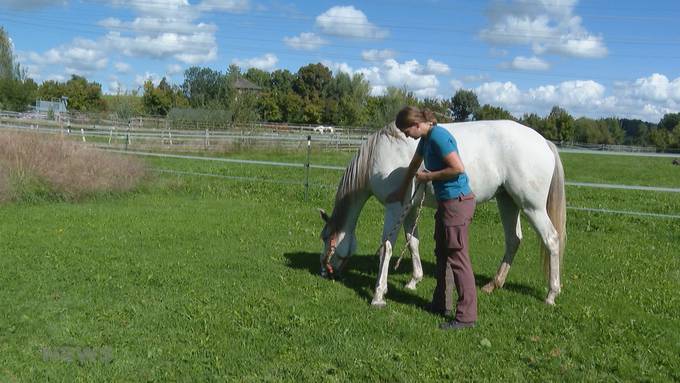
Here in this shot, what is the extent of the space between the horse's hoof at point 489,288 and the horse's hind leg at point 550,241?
56cm

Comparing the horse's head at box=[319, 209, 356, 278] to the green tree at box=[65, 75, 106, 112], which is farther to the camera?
the green tree at box=[65, 75, 106, 112]

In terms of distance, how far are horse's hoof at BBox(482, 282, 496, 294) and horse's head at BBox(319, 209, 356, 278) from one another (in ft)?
4.72

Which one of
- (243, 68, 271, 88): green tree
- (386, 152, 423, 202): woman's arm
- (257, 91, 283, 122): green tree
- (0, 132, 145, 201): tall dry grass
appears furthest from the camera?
(243, 68, 271, 88): green tree

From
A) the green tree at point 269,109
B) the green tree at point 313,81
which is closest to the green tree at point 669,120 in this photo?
the green tree at point 313,81

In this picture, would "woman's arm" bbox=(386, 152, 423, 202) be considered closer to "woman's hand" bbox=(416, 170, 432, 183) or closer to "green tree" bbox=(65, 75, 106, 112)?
"woman's hand" bbox=(416, 170, 432, 183)

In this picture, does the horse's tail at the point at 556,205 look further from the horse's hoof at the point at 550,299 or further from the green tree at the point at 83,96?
the green tree at the point at 83,96

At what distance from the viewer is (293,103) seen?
225 feet

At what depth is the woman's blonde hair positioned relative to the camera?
4.78 m

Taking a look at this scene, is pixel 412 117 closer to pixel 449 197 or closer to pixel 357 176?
pixel 449 197

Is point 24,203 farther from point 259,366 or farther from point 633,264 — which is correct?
point 633,264

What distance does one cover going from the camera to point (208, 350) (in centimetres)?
435

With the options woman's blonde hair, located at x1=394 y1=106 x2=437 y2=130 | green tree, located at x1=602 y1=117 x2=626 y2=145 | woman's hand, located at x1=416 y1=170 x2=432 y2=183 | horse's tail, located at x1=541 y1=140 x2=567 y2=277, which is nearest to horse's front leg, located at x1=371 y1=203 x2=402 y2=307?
woman's hand, located at x1=416 y1=170 x2=432 y2=183

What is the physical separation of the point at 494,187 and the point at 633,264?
9.47 ft

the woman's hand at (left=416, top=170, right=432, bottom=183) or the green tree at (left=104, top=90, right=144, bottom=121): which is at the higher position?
the green tree at (left=104, top=90, right=144, bottom=121)
